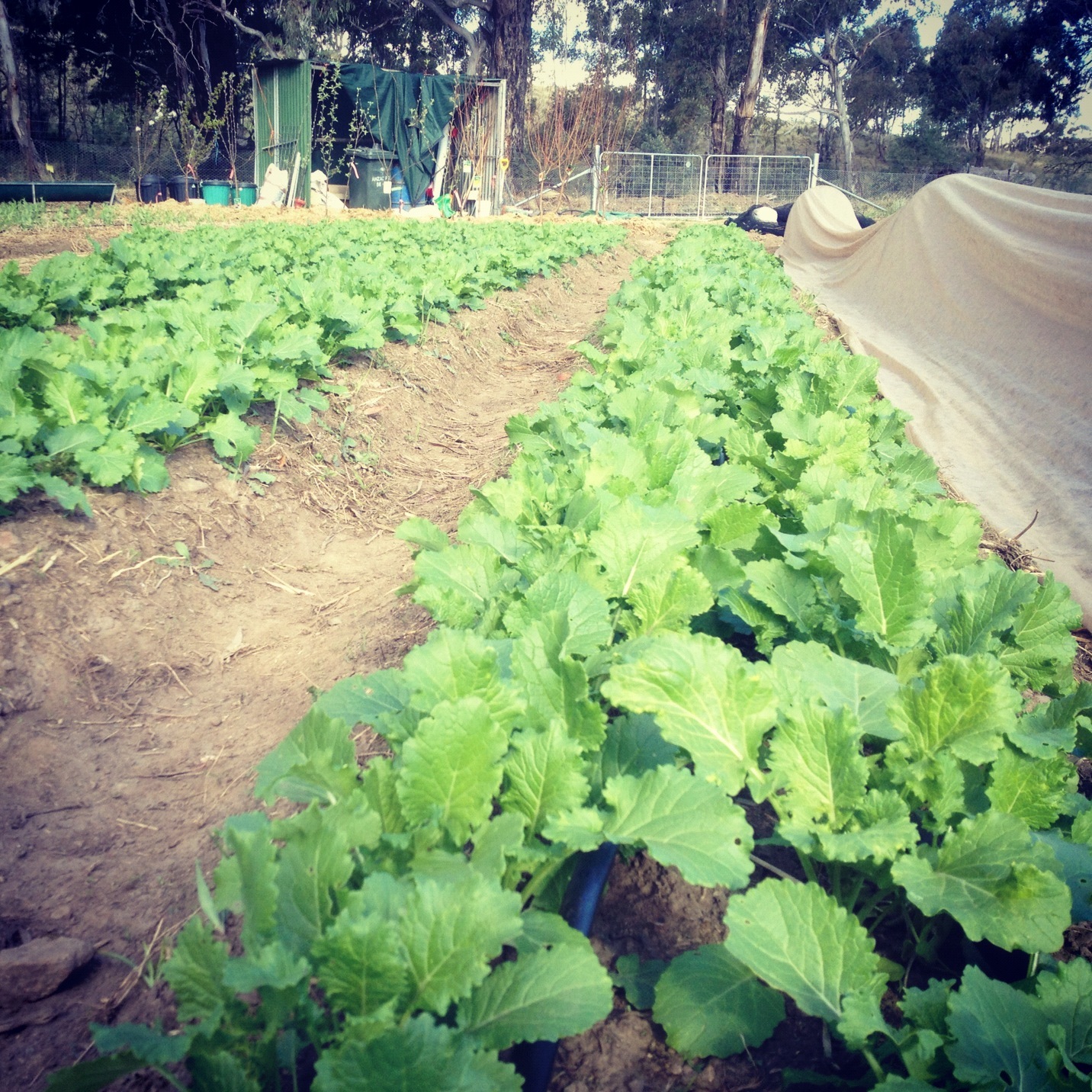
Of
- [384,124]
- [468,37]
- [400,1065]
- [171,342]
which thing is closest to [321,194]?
[384,124]

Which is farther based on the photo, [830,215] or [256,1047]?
[830,215]

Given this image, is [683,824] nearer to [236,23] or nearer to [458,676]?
[458,676]

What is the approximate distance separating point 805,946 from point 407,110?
2438 centimetres

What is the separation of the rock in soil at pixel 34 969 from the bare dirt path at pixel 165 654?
0.03 m

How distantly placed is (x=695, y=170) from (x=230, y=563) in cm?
2873

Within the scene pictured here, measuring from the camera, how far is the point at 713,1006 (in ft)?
4.65

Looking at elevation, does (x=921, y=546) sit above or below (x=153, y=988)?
above

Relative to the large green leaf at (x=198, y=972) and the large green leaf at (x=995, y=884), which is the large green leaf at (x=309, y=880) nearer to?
the large green leaf at (x=198, y=972)

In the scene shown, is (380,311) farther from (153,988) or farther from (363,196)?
(363,196)

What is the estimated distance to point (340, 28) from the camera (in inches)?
1282

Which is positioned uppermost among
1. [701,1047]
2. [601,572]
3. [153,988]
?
[601,572]

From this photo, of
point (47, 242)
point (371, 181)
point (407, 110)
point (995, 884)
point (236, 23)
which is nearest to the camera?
point (995, 884)

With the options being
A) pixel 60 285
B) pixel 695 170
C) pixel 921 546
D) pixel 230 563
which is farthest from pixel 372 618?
pixel 695 170

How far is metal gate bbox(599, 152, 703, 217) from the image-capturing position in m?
26.6
